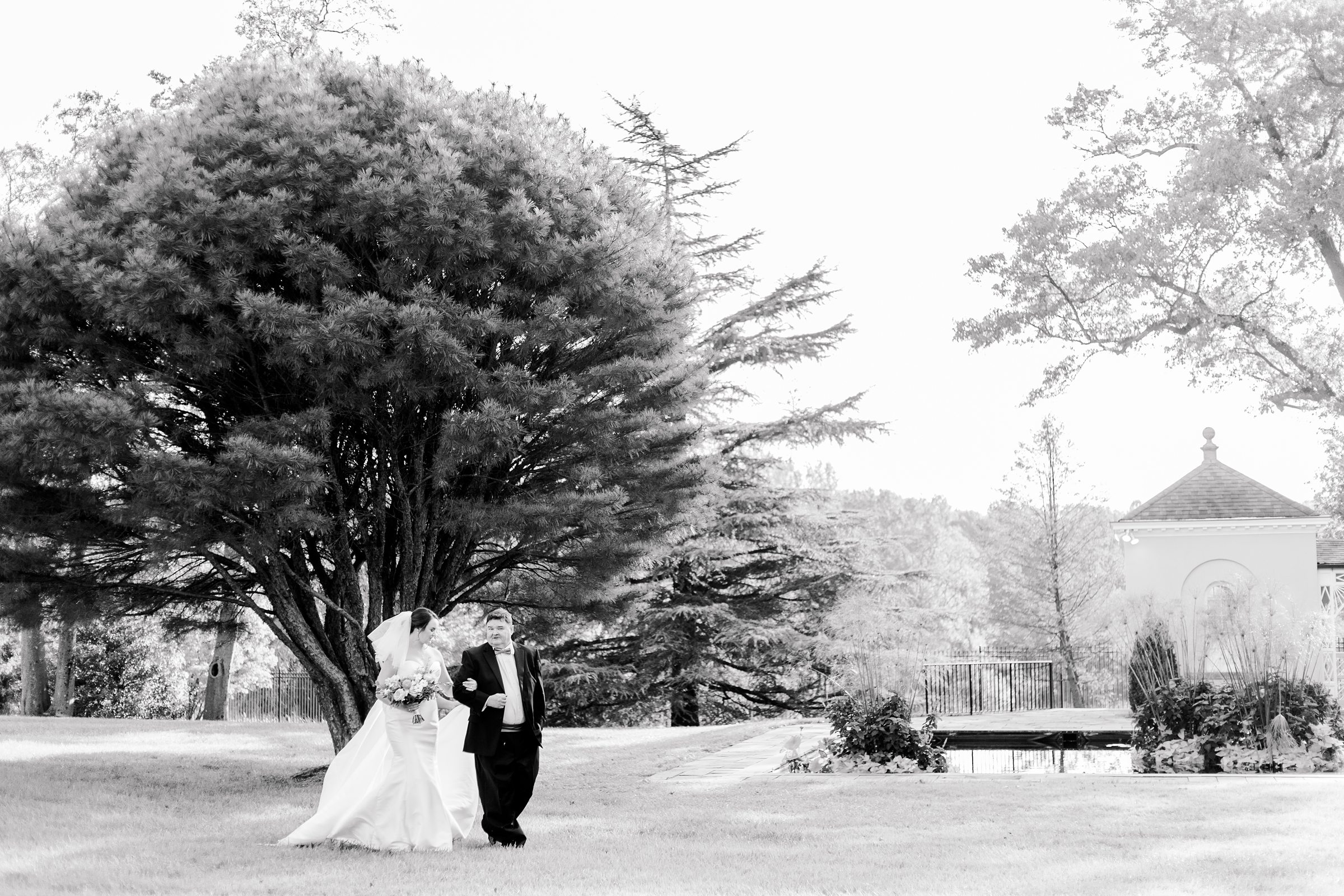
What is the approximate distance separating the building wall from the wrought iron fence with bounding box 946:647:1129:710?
2.02 meters

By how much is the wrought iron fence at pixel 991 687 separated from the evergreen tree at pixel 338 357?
13.1 m

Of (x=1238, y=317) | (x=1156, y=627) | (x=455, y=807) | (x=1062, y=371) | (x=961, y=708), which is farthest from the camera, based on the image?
(x=961, y=708)

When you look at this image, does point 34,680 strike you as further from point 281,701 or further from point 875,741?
point 875,741

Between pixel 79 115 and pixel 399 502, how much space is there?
14.0 m

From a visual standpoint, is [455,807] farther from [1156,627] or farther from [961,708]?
[961,708]

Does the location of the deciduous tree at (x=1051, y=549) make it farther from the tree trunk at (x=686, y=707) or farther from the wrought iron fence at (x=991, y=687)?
the tree trunk at (x=686, y=707)

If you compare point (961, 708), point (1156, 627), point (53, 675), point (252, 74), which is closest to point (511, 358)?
point (252, 74)

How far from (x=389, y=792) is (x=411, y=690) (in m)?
0.73

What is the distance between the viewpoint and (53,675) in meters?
29.6

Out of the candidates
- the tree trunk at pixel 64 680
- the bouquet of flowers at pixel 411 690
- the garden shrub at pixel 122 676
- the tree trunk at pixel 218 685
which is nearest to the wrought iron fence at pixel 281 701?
the garden shrub at pixel 122 676

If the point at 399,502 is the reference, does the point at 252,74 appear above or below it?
above

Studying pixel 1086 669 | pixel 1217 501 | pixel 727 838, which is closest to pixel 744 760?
pixel 727 838

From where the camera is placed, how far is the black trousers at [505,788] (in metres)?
8.49

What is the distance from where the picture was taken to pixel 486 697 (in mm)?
8500
